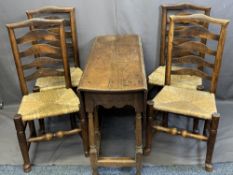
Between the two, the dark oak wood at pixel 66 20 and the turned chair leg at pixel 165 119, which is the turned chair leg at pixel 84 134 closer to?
the dark oak wood at pixel 66 20

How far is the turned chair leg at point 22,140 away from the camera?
71.7 inches

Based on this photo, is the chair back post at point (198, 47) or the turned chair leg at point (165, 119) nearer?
the chair back post at point (198, 47)

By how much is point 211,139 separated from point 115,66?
77cm

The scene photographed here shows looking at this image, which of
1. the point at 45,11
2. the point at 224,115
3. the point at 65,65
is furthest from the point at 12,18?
the point at 224,115

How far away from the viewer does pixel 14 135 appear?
7.75 ft

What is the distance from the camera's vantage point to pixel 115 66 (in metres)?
1.82

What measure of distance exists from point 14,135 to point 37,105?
1.90 feet

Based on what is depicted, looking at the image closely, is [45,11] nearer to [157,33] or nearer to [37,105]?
[37,105]

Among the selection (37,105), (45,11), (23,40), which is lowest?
(37,105)

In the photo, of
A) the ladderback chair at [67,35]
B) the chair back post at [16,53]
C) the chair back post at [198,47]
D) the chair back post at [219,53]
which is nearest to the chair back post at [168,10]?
the chair back post at [198,47]

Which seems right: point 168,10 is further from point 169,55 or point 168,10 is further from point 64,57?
point 64,57

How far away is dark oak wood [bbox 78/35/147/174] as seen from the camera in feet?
5.31

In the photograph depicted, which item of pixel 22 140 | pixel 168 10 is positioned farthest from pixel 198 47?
pixel 22 140

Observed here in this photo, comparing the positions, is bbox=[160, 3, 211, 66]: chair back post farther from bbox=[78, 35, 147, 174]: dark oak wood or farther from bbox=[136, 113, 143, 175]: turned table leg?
bbox=[136, 113, 143, 175]: turned table leg
